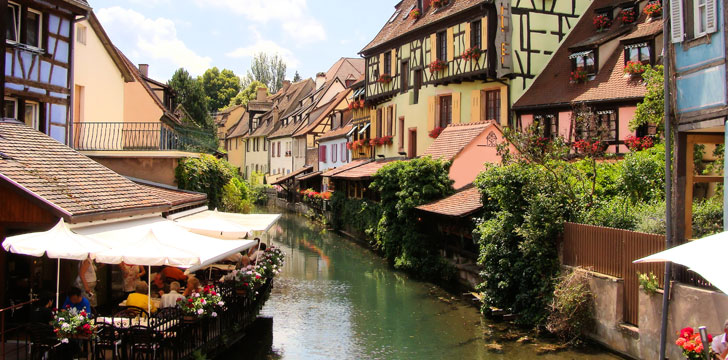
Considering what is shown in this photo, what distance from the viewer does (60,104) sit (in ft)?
55.0

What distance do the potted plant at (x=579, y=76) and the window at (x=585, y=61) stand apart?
21 cm

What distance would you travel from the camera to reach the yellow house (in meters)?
25.6

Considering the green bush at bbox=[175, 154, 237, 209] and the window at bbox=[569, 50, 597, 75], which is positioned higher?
the window at bbox=[569, 50, 597, 75]

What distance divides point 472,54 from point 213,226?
48.7 ft

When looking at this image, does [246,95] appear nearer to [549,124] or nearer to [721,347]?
[549,124]

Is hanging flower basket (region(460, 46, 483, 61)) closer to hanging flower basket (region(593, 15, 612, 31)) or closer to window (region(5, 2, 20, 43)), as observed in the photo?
hanging flower basket (region(593, 15, 612, 31))

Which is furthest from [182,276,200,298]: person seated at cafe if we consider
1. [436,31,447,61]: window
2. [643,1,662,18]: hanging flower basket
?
[436,31,447,61]: window

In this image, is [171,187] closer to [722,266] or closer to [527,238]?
[527,238]

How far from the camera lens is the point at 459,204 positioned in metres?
19.1

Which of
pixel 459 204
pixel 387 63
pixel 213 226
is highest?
pixel 387 63

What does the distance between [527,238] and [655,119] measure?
13.8 ft

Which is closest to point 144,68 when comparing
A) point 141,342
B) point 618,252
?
point 141,342

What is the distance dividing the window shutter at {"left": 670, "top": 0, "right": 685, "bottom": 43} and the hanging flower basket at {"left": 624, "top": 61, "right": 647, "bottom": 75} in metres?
10.2

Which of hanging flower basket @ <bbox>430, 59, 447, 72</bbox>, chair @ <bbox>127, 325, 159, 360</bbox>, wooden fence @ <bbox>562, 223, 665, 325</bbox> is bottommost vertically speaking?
chair @ <bbox>127, 325, 159, 360</bbox>
